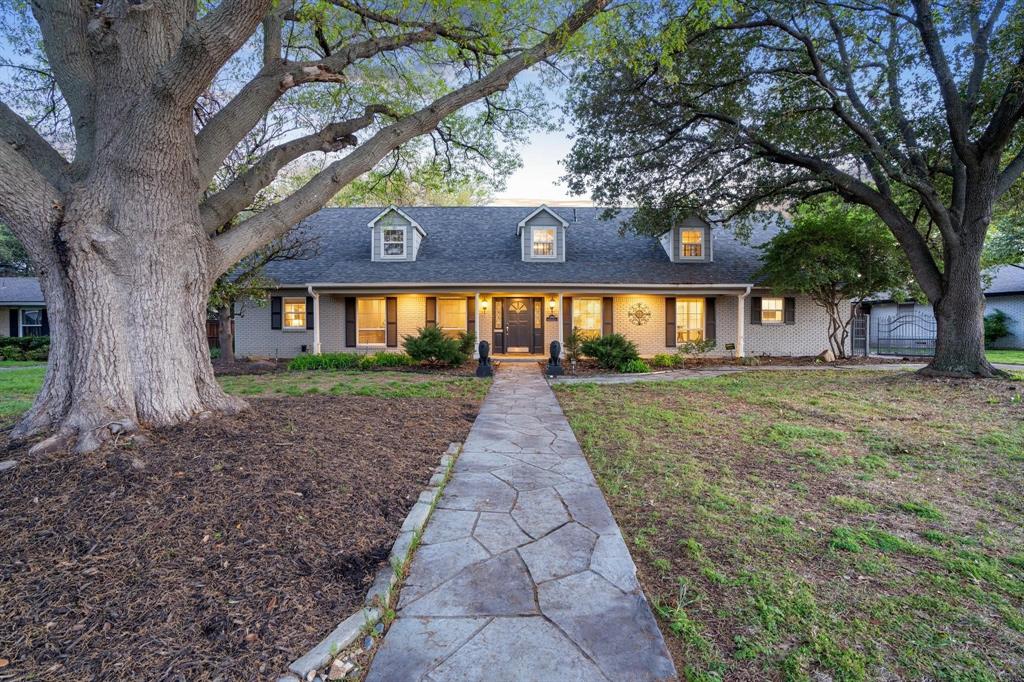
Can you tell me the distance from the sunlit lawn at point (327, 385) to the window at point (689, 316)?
8510 mm

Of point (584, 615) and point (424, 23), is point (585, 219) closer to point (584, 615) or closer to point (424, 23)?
point (424, 23)

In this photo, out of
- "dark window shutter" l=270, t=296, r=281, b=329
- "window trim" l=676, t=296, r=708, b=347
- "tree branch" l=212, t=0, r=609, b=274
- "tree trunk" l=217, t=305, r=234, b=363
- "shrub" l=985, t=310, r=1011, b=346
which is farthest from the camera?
"shrub" l=985, t=310, r=1011, b=346

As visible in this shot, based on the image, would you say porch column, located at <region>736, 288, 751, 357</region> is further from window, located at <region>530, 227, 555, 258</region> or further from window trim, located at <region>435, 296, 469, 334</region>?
window trim, located at <region>435, 296, 469, 334</region>

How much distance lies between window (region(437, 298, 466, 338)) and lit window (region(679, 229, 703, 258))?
7.79 m

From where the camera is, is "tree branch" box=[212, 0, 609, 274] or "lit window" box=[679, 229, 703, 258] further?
"lit window" box=[679, 229, 703, 258]

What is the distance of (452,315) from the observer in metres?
14.9

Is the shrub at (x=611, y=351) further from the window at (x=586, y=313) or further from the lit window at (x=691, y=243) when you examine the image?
the lit window at (x=691, y=243)

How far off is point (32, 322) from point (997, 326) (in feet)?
142

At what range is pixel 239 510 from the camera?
2.65 meters

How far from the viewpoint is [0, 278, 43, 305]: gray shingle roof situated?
18.9m

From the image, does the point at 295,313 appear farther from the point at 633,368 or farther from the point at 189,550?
the point at 189,550

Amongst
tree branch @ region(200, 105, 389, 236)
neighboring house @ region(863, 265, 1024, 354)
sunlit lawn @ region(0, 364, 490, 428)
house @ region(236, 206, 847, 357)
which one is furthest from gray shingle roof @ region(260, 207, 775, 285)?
neighboring house @ region(863, 265, 1024, 354)

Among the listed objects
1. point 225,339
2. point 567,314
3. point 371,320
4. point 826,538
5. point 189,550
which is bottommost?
point 826,538

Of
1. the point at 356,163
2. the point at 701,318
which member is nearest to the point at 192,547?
the point at 356,163
